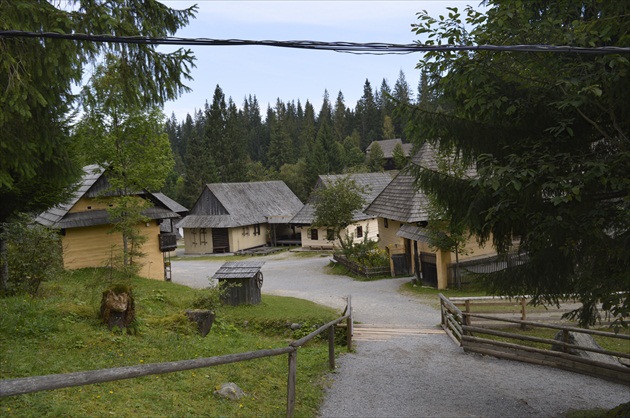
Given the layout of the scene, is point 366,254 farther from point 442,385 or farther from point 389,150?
point 389,150

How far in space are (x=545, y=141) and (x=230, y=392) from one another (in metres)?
5.92

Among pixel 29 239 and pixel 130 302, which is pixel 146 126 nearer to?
pixel 29 239

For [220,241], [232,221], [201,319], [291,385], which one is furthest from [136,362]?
[220,241]

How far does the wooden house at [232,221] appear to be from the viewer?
1788 inches

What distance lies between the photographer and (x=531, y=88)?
761cm

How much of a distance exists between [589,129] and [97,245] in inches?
855

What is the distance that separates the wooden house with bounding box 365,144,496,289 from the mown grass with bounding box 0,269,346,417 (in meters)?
11.2

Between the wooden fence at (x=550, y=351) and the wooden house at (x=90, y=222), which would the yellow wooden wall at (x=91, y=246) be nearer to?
the wooden house at (x=90, y=222)

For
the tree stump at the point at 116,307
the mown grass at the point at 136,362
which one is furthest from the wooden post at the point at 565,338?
the tree stump at the point at 116,307

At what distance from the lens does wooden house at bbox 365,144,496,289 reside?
2339cm

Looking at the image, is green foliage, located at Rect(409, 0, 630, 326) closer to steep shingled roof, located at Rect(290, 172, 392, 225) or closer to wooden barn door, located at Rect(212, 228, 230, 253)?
steep shingled roof, located at Rect(290, 172, 392, 225)

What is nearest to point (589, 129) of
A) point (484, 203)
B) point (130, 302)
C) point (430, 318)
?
point (484, 203)

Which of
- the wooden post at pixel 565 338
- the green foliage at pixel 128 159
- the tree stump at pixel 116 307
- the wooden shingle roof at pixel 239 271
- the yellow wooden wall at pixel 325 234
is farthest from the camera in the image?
the yellow wooden wall at pixel 325 234

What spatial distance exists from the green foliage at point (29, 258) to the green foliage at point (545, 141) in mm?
9518
